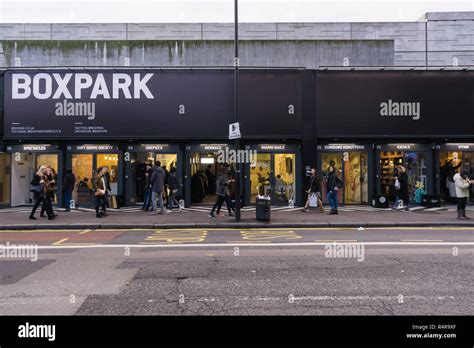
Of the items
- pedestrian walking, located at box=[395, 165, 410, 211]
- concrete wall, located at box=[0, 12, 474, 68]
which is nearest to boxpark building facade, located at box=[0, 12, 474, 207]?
pedestrian walking, located at box=[395, 165, 410, 211]

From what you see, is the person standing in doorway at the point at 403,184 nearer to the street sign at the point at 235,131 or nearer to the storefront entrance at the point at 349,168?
the storefront entrance at the point at 349,168

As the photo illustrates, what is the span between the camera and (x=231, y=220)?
45.2 feet

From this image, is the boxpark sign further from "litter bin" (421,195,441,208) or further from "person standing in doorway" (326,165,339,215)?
"litter bin" (421,195,441,208)

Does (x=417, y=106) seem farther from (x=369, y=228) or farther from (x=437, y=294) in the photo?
(x=437, y=294)

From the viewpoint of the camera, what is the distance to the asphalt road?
16.2ft

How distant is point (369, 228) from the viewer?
12.7m

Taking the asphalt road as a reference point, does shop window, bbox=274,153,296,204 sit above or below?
above

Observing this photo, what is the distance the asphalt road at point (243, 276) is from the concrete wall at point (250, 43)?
12.8m

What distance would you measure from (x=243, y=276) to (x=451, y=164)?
54.4 ft

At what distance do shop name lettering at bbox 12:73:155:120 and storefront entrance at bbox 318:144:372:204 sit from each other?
9368 millimetres

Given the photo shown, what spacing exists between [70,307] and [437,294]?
15.8 feet

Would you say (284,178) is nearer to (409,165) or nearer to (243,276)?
(409,165)
